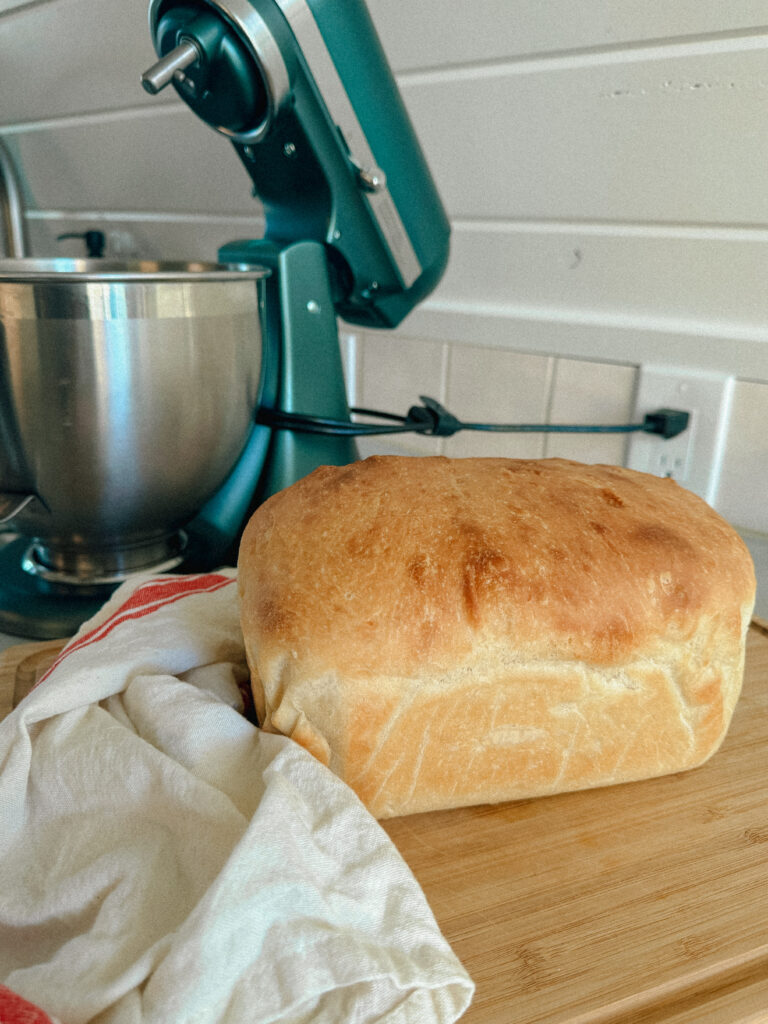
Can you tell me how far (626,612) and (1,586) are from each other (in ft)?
1.79

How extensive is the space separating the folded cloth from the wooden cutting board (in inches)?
2.1

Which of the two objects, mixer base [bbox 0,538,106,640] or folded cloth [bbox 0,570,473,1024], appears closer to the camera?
folded cloth [bbox 0,570,473,1024]

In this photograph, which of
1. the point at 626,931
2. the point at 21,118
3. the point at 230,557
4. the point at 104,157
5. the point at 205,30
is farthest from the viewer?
the point at 21,118

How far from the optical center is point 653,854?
49cm

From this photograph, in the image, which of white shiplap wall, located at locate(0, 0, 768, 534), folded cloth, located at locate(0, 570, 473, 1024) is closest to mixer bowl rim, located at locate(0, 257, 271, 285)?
folded cloth, located at locate(0, 570, 473, 1024)

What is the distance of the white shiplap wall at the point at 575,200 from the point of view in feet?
2.72

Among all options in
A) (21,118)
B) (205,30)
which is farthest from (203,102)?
(21,118)

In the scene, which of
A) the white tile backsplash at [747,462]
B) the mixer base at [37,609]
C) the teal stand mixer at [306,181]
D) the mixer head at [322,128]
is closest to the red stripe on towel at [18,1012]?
the mixer base at [37,609]

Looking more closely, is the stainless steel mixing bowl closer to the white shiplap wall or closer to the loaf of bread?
the loaf of bread

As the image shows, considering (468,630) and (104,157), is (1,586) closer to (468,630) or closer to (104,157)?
(468,630)

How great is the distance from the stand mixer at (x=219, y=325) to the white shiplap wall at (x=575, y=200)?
0.55 ft

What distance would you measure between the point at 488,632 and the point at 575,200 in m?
0.67

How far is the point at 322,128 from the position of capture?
30.7 inches

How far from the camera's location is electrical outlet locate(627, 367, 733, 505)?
0.92m
